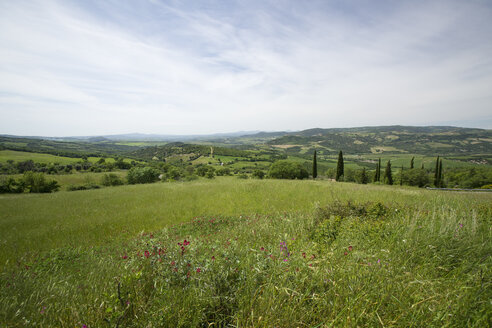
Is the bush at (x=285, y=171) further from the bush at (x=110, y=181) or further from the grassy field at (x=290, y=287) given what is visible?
the grassy field at (x=290, y=287)

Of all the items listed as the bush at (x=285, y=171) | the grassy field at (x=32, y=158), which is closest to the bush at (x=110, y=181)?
the bush at (x=285, y=171)

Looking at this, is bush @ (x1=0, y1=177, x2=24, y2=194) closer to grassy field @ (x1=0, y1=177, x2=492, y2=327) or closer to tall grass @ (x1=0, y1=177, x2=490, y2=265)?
tall grass @ (x1=0, y1=177, x2=490, y2=265)

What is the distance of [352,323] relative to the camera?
5.73ft

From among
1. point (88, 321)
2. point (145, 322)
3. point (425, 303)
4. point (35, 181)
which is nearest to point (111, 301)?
point (88, 321)

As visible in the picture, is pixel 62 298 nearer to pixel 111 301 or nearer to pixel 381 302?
pixel 111 301

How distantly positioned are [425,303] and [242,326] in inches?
73.2

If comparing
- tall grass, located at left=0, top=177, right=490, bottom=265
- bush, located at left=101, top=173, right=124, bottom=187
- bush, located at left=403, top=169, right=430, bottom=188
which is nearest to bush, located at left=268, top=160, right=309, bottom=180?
bush, located at left=403, top=169, right=430, bottom=188

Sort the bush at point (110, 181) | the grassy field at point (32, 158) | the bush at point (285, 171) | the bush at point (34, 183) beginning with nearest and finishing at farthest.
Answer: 1. the bush at point (34, 183)
2. the bush at point (110, 181)
3. the bush at point (285, 171)
4. the grassy field at point (32, 158)

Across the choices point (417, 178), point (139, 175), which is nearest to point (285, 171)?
point (417, 178)

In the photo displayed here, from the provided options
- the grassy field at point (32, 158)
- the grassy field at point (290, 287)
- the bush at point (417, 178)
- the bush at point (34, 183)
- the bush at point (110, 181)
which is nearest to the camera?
the grassy field at point (290, 287)

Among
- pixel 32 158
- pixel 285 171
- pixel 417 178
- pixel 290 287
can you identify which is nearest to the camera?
pixel 290 287

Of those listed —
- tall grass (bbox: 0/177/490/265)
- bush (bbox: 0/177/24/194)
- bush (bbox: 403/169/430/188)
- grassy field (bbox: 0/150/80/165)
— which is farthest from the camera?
grassy field (bbox: 0/150/80/165)

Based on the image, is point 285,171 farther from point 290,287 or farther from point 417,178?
point 290,287

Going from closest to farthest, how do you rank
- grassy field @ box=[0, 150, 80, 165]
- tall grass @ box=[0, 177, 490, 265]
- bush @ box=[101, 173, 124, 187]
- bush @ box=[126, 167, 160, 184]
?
1. tall grass @ box=[0, 177, 490, 265]
2. bush @ box=[101, 173, 124, 187]
3. bush @ box=[126, 167, 160, 184]
4. grassy field @ box=[0, 150, 80, 165]
